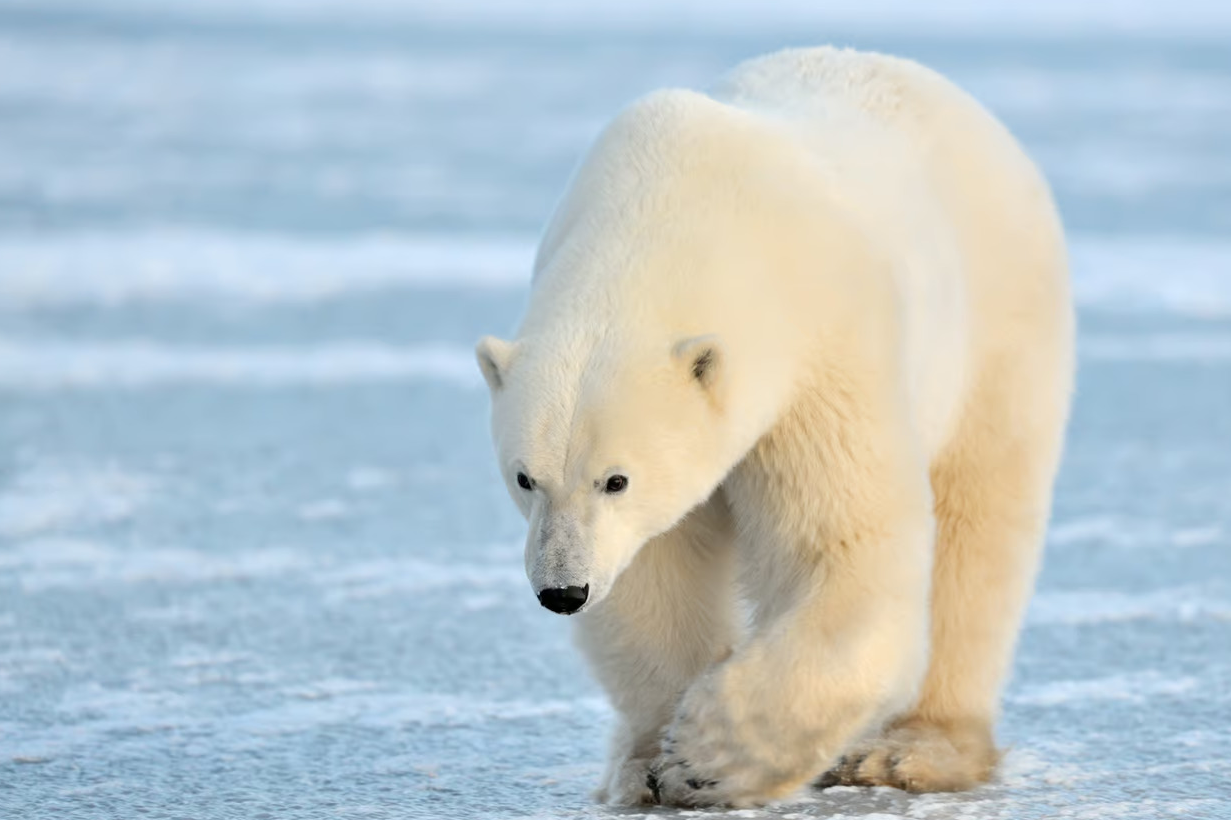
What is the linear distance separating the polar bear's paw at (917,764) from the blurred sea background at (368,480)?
0.26 ft

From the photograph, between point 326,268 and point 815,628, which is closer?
point 815,628

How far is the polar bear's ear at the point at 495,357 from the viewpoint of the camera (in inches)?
114

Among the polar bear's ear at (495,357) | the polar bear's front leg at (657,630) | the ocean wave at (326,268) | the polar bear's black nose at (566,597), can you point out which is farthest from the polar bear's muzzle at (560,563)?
the ocean wave at (326,268)

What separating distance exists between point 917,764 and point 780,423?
748 millimetres

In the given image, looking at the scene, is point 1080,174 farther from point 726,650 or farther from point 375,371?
point 726,650

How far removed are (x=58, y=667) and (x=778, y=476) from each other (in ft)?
5.50

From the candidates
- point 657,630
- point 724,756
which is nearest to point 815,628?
point 724,756

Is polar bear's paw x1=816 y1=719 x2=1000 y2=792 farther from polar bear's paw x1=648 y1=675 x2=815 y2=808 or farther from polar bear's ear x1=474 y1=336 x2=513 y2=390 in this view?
polar bear's ear x1=474 y1=336 x2=513 y2=390

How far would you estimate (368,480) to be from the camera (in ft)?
18.5

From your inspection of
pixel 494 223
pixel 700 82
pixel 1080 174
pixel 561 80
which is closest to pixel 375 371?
pixel 494 223

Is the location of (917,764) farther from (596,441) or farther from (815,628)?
(596,441)

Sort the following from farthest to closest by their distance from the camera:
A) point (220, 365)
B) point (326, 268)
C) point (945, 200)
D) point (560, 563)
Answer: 1. point (326, 268)
2. point (220, 365)
3. point (945, 200)
4. point (560, 563)

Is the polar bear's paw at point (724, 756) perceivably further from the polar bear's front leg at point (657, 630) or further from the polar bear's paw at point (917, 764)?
the polar bear's paw at point (917, 764)

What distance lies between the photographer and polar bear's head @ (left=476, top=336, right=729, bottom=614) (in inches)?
111
